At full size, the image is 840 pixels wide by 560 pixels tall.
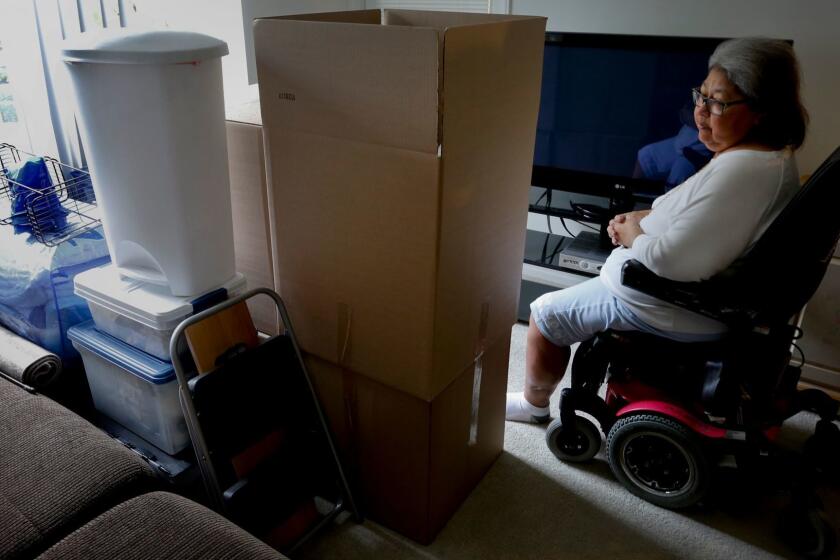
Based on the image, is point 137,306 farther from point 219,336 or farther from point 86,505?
point 86,505

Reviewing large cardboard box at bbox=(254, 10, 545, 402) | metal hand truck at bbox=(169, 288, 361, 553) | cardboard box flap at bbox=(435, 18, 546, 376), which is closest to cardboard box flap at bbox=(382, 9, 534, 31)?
large cardboard box at bbox=(254, 10, 545, 402)

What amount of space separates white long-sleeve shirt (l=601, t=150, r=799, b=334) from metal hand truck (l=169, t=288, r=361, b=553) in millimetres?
892

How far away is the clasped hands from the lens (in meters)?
1.69

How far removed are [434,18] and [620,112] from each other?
1.13 m

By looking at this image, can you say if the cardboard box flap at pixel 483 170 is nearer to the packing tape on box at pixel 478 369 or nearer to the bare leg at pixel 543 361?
the packing tape on box at pixel 478 369

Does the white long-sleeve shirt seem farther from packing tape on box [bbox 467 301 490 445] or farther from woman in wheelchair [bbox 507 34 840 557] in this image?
packing tape on box [bbox 467 301 490 445]

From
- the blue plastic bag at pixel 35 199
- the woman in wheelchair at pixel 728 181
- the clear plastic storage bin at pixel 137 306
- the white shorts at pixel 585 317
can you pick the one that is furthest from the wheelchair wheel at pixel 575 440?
the blue plastic bag at pixel 35 199

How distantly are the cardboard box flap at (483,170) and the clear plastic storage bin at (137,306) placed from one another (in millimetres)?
538

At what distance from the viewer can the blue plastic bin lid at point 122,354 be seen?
1.42 m

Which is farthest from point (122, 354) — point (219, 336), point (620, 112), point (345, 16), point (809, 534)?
point (620, 112)

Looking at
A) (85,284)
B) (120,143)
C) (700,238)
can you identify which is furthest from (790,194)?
(85,284)

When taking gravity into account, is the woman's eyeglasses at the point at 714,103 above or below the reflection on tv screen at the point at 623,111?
above

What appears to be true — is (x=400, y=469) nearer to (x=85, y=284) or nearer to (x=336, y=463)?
(x=336, y=463)

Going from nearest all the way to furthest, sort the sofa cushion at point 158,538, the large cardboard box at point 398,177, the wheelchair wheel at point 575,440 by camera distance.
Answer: the sofa cushion at point 158,538, the large cardboard box at point 398,177, the wheelchair wheel at point 575,440
